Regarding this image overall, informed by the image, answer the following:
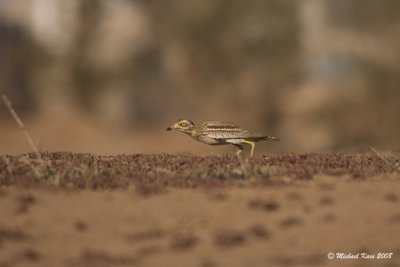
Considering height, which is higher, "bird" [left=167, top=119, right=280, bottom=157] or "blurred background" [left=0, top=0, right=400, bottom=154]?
"blurred background" [left=0, top=0, right=400, bottom=154]

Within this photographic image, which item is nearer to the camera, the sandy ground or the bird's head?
the sandy ground

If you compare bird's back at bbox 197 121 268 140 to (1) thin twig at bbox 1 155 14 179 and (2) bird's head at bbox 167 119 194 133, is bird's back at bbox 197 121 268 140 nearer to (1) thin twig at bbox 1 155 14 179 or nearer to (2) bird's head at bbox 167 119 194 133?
(2) bird's head at bbox 167 119 194 133

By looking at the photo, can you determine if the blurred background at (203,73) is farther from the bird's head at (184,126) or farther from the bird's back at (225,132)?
the bird's back at (225,132)

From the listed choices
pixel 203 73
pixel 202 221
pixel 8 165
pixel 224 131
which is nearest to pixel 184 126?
pixel 224 131

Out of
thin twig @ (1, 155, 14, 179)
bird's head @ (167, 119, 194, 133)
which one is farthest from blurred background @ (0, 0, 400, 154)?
thin twig @ (1, 155, 14, 179)

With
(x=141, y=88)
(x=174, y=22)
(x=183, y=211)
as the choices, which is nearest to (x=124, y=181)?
(x=183, y=211)

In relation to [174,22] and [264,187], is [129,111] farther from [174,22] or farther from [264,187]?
[264,187]

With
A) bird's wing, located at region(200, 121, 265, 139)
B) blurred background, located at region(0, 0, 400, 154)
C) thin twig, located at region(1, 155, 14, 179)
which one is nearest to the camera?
thin twig, located at region(1, 155, 14, 179)

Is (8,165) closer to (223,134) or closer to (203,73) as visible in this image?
(223,134)
